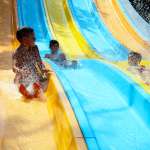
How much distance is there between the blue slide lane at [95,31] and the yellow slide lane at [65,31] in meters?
0.14

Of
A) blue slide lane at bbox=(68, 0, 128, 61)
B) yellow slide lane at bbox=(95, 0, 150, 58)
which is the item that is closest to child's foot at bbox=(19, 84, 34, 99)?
blue slide lane at bbox=(68, 0, 128, 61)

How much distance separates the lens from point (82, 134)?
361 cm

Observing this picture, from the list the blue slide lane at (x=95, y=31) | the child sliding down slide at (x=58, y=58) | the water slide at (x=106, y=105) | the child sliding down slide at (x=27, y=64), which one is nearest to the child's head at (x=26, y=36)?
the child sliding down slide at (x=27, y=64)

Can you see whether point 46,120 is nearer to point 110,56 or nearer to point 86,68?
point 86,68

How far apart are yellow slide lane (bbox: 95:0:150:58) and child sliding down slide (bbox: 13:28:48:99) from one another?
2629 millimetres

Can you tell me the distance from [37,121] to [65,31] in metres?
3.93

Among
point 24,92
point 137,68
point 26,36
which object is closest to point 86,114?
point 24,92

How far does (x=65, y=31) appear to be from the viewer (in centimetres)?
777

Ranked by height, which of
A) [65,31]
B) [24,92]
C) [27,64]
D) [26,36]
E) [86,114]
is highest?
[26,36]

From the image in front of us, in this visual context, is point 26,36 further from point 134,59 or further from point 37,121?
point 134,59

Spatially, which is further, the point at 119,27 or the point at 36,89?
the point at 119,27

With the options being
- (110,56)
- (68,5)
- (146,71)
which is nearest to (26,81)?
(146,71)

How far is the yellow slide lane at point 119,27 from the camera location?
7.46 meters

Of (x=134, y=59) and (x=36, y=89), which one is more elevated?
(x=134, y=59)
